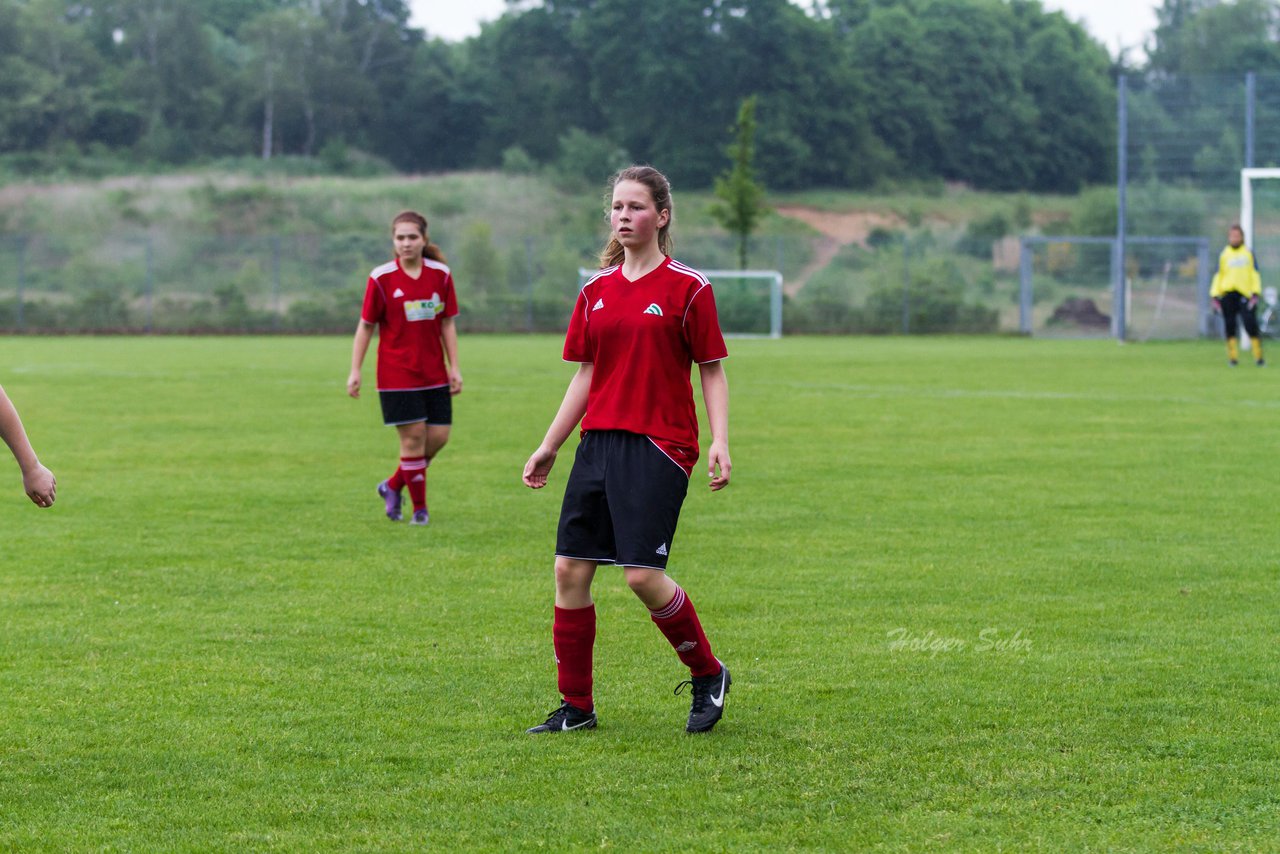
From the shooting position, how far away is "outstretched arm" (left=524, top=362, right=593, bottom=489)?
508 cm

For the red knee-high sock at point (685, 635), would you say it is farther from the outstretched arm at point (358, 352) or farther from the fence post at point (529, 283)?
the fence post at point (529, 283)

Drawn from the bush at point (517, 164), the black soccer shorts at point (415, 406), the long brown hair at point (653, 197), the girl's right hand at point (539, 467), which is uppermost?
the bush at point (517, 164)

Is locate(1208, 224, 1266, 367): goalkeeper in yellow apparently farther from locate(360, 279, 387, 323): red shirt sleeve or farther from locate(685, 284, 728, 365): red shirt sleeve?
locate(685, 284, 728, 365): red shirt sleeve

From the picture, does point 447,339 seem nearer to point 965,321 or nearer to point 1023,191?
point 965,321

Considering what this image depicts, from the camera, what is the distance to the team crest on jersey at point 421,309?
987cm

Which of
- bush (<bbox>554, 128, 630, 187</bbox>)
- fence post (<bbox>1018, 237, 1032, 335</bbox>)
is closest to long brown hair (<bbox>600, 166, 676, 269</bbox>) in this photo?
fence post (<bbox>1018, 237, 1032, 335</bbox>)

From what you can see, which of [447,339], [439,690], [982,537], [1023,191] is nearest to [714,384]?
[439,690]

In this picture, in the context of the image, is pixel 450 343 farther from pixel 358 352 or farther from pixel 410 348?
pixel 358 352

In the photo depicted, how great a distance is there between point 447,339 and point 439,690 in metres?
4.76

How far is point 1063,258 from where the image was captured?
127ft

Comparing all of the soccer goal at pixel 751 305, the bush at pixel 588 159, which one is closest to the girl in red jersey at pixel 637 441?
the soccer goal at pixel 751 305

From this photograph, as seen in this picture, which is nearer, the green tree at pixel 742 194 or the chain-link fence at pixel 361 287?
the chain-link fence at pixel 361 287

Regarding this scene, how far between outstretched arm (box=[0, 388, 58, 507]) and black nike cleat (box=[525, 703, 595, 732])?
64.3 inches

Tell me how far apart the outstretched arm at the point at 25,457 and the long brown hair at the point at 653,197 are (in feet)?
6.03
